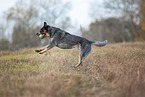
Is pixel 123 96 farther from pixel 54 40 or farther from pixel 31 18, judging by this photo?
pixel 31 18

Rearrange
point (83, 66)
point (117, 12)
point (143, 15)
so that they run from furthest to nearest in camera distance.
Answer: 1. point (117, 12)
2. point (143, 15)
3. point (83, 66)

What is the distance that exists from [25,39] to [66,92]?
882 inches

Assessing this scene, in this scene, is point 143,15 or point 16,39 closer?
point 143,15

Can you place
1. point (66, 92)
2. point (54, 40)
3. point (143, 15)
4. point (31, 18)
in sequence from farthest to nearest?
point (31, 18) < point (143, 15) < point (54, 40) < point (66, 92)

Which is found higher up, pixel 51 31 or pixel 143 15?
pixel 143 15

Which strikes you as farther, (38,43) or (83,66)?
(38,43)

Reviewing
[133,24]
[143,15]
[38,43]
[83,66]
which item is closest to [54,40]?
[83,66]

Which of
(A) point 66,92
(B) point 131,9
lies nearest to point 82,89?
(A) point 66,92

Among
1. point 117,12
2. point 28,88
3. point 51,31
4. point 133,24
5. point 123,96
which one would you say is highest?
point 117,12

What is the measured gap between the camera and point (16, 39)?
23438 millimetres

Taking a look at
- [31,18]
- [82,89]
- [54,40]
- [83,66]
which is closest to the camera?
[82,89]

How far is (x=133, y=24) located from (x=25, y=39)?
22.3 metres

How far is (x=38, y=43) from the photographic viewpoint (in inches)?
886

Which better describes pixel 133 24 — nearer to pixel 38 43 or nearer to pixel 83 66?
pixel 38 43
